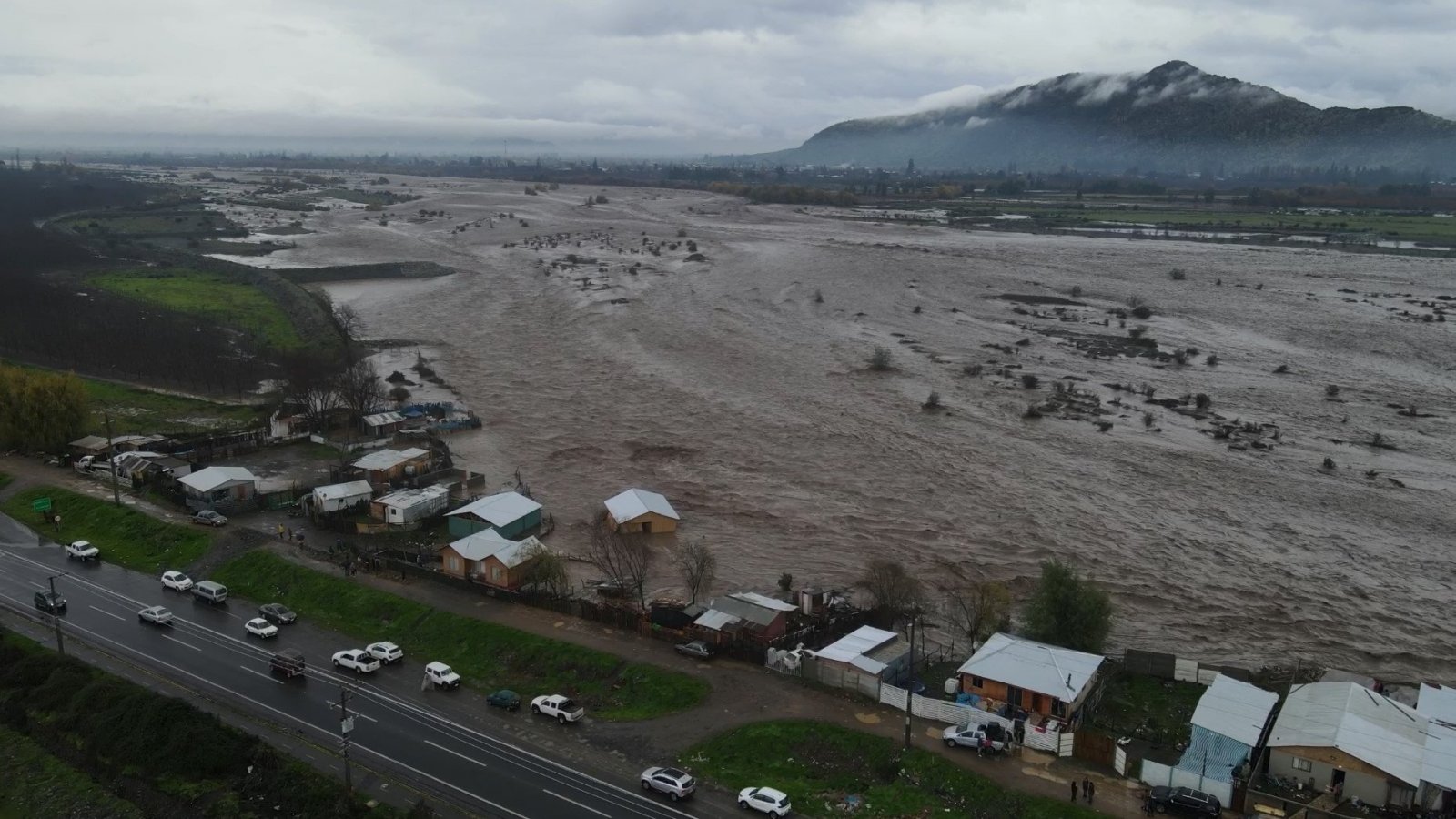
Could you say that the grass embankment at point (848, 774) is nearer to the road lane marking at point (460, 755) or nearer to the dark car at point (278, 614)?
the road lane marking at point (460, 755)

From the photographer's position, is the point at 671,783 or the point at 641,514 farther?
the point at 641,514

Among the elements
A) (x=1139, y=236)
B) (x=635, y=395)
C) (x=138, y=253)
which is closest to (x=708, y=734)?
(x=635, y=395)

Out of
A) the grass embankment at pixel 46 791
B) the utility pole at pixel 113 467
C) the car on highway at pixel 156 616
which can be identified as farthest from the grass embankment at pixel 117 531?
the grass embankment at pixel 46 791

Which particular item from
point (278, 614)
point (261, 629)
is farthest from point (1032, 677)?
point (278, 614)

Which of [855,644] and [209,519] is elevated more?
[855,644]

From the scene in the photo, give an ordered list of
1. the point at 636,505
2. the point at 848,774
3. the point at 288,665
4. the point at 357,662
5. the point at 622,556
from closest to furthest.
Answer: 1. the point at 848,774
2. the point at 288,665
3. the point at 357,662
4. the point at 622,556
5. the point at 636,505

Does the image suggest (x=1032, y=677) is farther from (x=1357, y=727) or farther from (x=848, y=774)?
(x=1357, y=727)

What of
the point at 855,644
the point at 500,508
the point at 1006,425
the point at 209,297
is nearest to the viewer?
the point at 855,644

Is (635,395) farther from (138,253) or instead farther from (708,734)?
(138,253)
